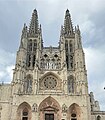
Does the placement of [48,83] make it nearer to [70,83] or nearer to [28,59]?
[70,83]

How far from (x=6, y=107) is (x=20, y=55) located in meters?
9.78

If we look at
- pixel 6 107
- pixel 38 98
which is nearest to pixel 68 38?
pixel 38 98

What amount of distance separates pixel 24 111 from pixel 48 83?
6.66 m

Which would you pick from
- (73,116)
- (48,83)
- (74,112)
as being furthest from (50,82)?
(73,116)

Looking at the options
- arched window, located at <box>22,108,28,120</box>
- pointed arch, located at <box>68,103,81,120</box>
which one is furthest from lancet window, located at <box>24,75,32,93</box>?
pointed arch, located at <box>68,103,81,120</box>

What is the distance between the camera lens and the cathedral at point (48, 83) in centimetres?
3453

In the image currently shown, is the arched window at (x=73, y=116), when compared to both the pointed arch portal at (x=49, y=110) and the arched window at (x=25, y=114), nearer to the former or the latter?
the pointed arch portal at (x=49, y=110)

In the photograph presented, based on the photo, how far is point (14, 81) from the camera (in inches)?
1443

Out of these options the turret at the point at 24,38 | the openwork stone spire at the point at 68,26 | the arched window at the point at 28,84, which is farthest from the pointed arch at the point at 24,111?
the openwork stone spire at the point at 68,26

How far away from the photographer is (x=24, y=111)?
3525 centimetres

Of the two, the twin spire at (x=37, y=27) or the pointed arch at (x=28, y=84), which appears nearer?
the pointed arch at (x=28, y=84)

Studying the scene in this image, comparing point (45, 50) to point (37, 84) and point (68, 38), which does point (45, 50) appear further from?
point (37, 84)

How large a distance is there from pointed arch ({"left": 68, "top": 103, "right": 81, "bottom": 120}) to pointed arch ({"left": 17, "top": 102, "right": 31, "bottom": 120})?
670cm

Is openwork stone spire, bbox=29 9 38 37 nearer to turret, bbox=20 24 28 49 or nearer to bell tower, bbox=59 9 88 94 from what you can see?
A: turret, bbox=20 24 28 49
